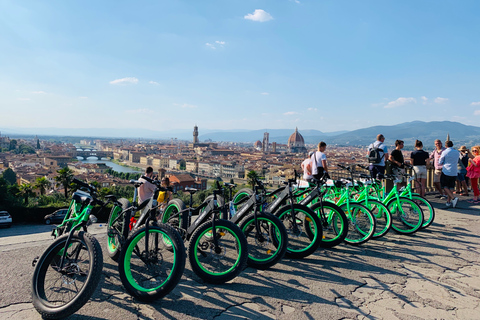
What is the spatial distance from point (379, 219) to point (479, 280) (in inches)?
52.9

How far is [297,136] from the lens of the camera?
163000mm

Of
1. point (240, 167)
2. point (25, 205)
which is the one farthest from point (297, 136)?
point (25, 205)

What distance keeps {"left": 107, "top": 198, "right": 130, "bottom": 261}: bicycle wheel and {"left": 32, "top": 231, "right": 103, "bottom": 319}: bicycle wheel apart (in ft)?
2.19

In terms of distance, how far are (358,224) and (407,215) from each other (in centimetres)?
101

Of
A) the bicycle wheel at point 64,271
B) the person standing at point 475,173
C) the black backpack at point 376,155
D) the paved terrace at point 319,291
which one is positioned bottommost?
the paved terrace at point 319,291

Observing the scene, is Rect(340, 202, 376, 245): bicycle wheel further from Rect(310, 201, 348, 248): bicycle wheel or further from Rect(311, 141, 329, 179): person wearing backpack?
Rect(311, 141, 329, 179): person wearing backpack

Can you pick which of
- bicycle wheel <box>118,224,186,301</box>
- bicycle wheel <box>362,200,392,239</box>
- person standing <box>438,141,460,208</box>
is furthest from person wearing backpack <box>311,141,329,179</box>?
bicycle wheel <box>118,224,186,301</box>

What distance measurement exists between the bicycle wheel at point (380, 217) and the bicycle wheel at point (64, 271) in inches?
126

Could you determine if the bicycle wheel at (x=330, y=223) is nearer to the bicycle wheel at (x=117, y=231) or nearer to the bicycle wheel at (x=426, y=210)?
the bicycle wheel at (x=426, y=210)

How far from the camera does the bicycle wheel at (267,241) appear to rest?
10.6 ft

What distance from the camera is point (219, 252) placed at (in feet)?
9.66

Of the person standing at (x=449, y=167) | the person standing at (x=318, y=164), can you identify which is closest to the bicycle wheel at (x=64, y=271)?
the person standing at (x=318, y=164)

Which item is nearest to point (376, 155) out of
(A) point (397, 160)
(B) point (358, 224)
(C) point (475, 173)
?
(A) point (397, 160)

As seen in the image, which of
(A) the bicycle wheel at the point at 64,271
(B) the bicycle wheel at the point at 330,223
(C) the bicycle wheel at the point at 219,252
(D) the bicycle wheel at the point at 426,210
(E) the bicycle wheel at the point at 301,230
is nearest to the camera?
(A) the bicycle wheel at the point at 64,271
